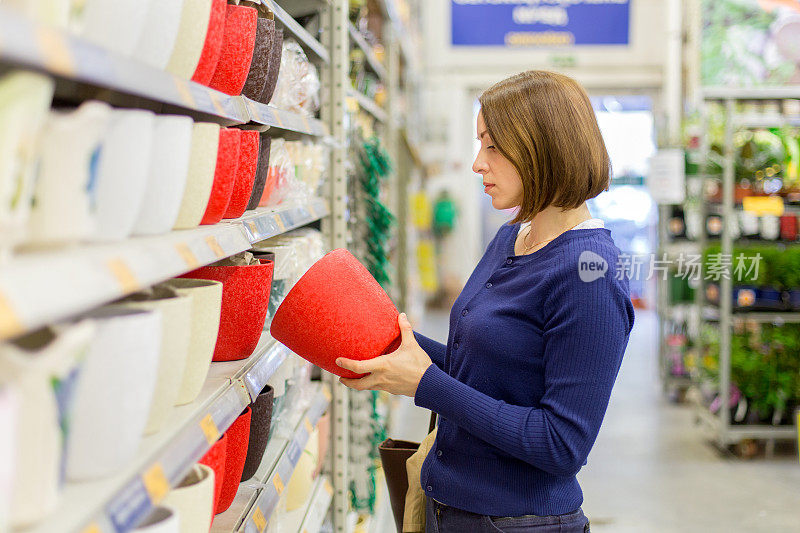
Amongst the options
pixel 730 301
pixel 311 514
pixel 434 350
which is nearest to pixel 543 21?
pixel 730 301

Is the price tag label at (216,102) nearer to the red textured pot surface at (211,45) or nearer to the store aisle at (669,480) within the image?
the red textured pot surface at (211,45)

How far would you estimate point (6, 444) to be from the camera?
62 cm

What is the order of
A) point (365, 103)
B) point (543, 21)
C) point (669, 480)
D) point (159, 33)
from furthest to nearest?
point (543, 21), point (669, 480), point (365, 103), point (159, 33)

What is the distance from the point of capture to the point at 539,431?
129 cm

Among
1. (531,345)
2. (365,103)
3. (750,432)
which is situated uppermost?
(365,103)

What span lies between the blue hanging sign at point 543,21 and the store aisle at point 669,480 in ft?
14.9

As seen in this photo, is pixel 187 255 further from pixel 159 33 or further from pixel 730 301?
pixel 730 301

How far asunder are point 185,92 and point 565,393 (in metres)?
0.74

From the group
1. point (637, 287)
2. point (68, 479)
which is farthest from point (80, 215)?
point (637, 287)

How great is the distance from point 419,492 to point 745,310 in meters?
3.29

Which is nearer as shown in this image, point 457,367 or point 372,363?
point 372,363

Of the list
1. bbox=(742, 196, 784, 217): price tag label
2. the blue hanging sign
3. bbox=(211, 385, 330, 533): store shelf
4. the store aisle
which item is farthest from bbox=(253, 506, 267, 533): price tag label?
the blue hanging sign

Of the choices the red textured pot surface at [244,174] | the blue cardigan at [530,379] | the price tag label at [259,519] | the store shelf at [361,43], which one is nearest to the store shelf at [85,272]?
the red textured pot surface at [244,174]

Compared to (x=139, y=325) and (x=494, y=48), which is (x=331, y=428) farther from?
(x=494, y=48)
